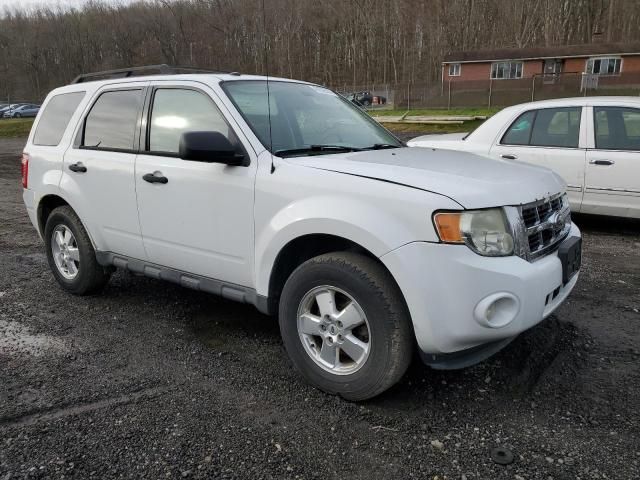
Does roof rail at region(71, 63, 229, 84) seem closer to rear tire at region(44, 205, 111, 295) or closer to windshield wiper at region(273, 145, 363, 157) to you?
rear tire at region(44, 205, 111, 295)

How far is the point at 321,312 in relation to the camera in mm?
3115

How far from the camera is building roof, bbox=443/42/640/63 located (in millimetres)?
42562

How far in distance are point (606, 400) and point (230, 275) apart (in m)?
2.34

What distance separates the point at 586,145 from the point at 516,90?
28356 millimetres

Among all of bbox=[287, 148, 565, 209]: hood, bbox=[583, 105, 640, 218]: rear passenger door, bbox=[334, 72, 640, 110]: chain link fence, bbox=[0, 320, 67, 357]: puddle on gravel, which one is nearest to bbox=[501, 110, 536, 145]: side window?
bbox=[583, 105, 640, 218]: rear passenger door

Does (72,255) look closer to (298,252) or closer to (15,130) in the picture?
(298,252)

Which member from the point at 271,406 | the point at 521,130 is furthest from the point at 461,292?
the point at 521,130

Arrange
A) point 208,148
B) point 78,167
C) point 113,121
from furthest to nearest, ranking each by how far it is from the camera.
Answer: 1. point 78,167
2. point 113,121
3. point 208,148

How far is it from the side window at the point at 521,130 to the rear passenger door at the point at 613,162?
2.33 feet

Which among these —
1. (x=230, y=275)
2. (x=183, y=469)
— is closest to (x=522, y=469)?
(x=183, y=469)

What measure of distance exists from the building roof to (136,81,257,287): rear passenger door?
47045 millimetres

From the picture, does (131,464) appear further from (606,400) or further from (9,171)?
(9,171)

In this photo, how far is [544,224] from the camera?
3.04m

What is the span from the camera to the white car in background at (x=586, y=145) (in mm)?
6383
